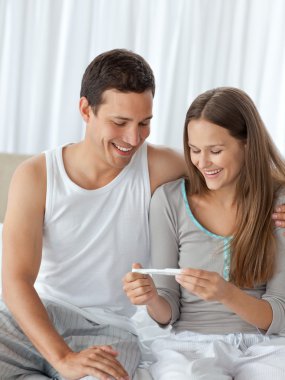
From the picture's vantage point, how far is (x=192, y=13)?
11.0 feet

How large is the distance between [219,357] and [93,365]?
1.07 ft

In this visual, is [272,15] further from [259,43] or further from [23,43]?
[23,43]

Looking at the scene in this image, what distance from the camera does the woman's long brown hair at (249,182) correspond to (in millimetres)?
2027

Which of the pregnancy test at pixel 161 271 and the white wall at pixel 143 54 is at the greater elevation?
the white wall at pixel 143 54

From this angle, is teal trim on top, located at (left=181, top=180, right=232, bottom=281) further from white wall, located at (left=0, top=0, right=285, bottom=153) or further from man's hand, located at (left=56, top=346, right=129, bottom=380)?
white wall, located at (left=0, top=0, right=285, bottom=153)

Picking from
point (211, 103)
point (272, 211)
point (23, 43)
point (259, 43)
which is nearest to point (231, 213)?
point (272, 211)

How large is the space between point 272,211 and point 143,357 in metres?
0.53

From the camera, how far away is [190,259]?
82.4 inches

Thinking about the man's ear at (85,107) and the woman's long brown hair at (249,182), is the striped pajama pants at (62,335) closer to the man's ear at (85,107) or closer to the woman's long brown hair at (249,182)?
the woman's long brown hair at (249,182)

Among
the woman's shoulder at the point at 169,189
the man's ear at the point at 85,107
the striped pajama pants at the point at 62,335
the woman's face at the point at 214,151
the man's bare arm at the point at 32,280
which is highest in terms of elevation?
the man's ear at the point at 85,107

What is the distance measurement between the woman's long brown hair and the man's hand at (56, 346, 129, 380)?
1.45ft

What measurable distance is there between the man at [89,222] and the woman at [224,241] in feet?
0.31

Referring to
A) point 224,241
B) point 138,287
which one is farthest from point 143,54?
point 138,287

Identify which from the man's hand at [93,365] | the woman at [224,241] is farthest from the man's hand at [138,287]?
the man's hand at [93,365]
